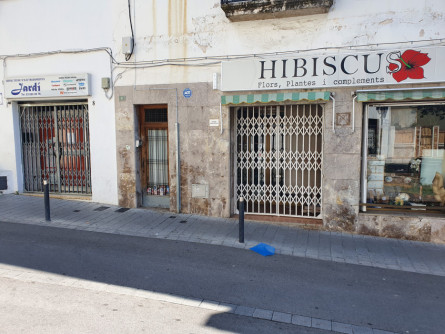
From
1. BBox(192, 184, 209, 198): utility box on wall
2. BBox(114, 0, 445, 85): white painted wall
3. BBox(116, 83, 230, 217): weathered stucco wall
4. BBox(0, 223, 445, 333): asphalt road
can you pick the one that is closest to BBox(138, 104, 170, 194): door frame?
BBox(116, 83, 230, 217): weathered stucco wall

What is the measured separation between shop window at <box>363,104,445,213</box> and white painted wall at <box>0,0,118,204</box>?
676 cm

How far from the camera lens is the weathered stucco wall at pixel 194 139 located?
836 cm

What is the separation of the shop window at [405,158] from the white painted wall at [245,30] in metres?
1.60

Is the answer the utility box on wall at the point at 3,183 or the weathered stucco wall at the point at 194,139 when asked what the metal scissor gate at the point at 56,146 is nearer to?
the utility box on wall at the point at 3,183

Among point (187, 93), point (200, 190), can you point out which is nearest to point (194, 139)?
point (187, 93)

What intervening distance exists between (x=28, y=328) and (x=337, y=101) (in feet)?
22.4

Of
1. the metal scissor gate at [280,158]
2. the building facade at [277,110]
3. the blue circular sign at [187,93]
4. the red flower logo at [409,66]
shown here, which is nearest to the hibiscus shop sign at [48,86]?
the building facade at [277,110]

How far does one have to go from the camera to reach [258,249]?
6.28 metres

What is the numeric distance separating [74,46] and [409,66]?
28.0 feet

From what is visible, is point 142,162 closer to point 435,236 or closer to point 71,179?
point 71,179

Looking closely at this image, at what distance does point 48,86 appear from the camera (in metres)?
9.55

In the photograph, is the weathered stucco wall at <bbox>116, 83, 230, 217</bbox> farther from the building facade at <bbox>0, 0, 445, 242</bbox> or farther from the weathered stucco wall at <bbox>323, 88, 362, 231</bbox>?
the weathered stucco wall at <bbox>323, 88, 362, 231</bbox>

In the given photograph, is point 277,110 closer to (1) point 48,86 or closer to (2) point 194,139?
(2) point 194,139

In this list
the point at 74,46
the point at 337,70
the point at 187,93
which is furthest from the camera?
the point at 74,46
